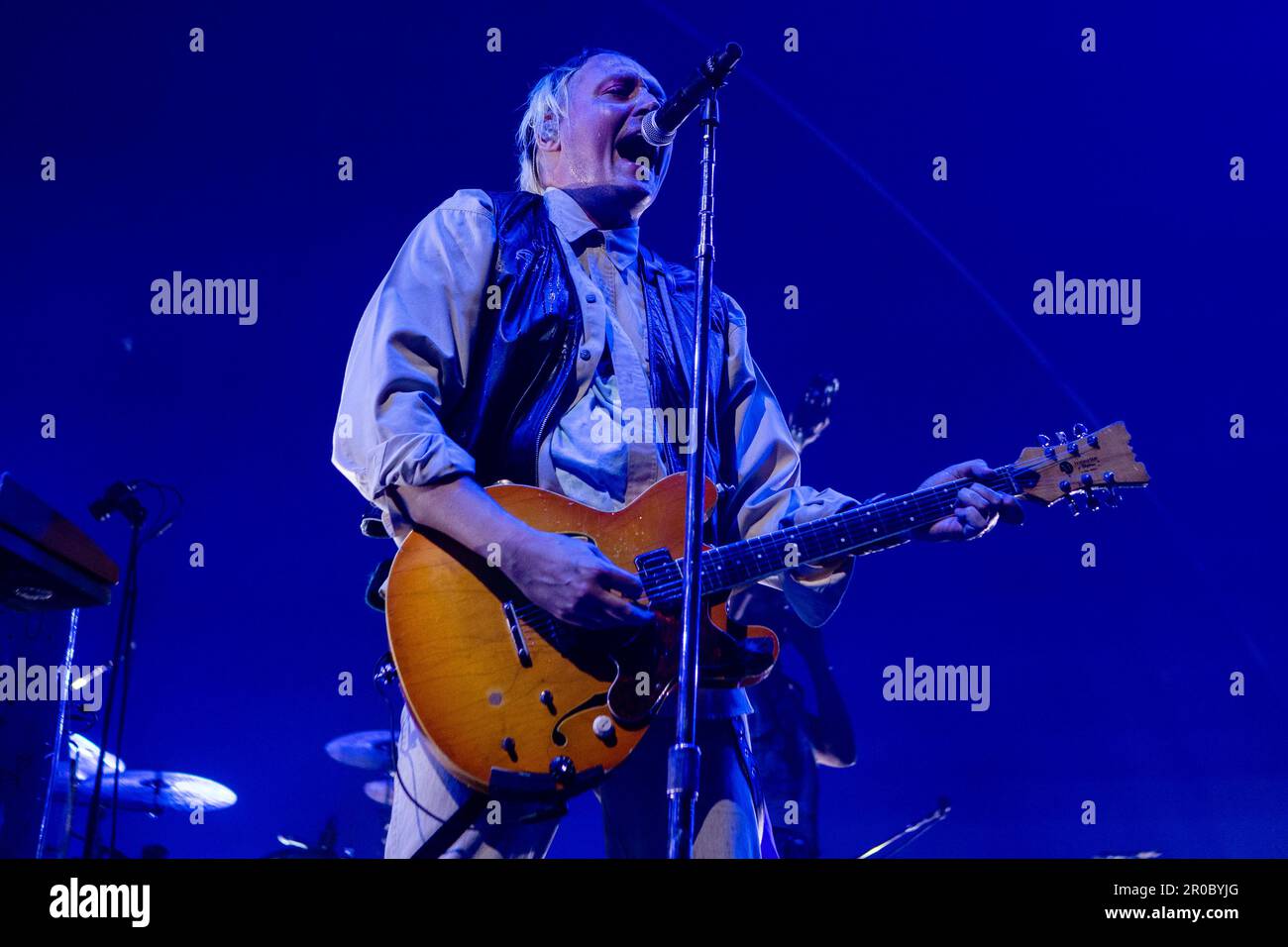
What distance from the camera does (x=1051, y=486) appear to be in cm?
270

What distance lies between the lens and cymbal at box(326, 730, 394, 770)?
386 cm

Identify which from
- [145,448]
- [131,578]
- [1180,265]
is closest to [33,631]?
[131,578]

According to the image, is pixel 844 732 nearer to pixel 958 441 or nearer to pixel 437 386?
pixel 958 441

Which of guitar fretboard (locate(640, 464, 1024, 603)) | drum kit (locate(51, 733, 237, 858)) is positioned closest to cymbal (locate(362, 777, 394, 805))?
drum kit (locate(51, 733, 237, 858))

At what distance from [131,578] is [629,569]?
4.48ft

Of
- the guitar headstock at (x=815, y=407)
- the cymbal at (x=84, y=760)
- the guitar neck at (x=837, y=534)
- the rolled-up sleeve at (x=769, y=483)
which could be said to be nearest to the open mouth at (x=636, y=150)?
the rolled-up sleeve at (x=769, y=483)

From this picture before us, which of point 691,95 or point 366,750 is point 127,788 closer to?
point 366,750

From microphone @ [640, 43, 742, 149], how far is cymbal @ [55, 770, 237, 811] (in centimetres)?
186

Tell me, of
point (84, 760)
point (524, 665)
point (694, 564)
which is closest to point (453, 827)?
point (524, 665)

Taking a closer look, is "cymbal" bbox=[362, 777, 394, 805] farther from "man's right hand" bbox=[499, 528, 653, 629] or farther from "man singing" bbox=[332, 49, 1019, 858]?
"man's right hand" bbox=[499, 528, 653, 629]

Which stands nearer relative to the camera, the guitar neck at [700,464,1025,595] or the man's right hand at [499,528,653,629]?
the man's right hand at [499,528,653,629]

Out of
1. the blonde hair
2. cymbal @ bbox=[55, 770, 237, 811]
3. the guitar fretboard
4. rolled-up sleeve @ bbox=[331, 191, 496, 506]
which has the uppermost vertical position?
the blonde hair

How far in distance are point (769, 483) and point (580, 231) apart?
0.67 m

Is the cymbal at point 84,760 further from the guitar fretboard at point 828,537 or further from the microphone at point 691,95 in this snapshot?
the microphone at point 691,95
